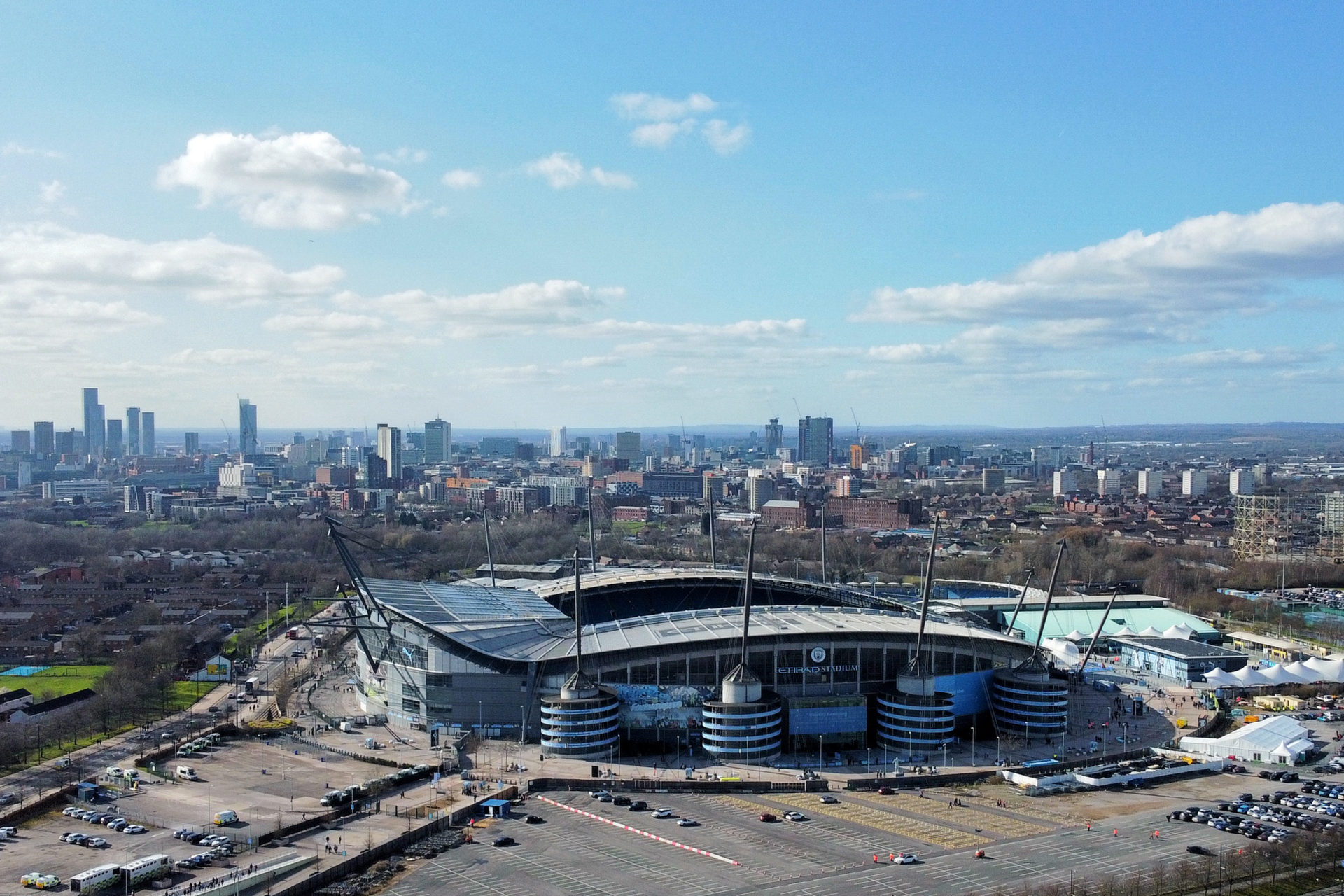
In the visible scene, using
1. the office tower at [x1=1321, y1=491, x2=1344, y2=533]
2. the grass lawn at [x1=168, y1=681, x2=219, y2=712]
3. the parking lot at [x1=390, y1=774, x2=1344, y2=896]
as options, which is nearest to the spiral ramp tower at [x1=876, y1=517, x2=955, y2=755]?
the parking lot at [x1=390, y1=774, x2=1344, y2=896]

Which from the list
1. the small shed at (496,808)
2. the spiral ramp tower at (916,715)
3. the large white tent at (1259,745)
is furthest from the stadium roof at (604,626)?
the small shed at (496,808)

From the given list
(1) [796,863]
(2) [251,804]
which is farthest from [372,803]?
(1) [796,863]

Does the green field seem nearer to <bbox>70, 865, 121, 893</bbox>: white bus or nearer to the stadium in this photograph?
the stadium

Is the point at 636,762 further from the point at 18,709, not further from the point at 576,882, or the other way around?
the point at 18,709

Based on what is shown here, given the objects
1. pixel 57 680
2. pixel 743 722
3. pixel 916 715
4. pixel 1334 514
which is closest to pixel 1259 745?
pixel 916 715

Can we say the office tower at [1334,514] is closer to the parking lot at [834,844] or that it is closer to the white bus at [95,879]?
the parking lot at [834,844]

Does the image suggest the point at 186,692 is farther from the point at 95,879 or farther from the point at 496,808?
the point at 95,879
